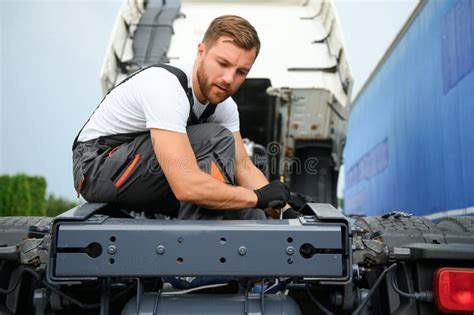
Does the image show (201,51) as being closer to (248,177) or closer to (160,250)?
(248,177)

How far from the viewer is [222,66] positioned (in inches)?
98.8

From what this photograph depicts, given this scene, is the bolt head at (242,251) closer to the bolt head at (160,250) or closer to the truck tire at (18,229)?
the bolt head at (160,250)

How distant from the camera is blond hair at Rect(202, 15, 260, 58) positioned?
2.46 m

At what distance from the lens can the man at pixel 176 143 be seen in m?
2.34

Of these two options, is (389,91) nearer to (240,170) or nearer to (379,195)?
(379,195)

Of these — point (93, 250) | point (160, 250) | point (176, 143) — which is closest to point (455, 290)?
point (160, 250)

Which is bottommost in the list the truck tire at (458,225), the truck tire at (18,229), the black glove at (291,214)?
the truck tire at (18,229)

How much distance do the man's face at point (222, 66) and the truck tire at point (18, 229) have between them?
94 centimetres

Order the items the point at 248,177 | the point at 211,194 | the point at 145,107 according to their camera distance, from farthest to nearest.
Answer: the point at 248,177, the point at 145,107, the point at 211,194

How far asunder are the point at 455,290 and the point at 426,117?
403 cm

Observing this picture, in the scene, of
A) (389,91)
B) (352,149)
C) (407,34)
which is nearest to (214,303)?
(407,34)

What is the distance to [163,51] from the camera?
18.9 ft

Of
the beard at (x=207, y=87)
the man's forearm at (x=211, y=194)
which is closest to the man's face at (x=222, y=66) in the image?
the beard at (x=207, y=87)

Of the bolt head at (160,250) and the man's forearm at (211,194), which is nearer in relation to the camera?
the bolt head at (160,250)
